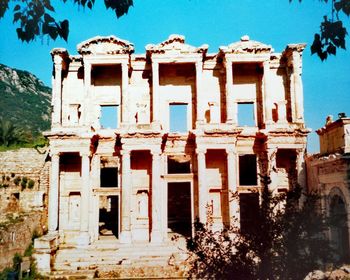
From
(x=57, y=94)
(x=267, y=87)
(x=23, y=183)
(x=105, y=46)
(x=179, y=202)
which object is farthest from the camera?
(x=179, y=202)

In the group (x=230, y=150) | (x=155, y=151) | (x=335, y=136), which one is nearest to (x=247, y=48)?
(x=230, y=150)

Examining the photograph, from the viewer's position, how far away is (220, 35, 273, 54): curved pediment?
821 inches

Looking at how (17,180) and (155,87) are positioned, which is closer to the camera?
(155,87)

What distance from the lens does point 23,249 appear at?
60.0 ft

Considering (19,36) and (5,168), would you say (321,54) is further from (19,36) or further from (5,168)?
(5,168)

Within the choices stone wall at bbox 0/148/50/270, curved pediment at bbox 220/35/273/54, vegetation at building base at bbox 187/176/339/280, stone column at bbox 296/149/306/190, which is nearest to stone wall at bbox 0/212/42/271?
stone wall at bbox 0/148/50/270

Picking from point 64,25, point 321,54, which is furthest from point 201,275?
point 64,25

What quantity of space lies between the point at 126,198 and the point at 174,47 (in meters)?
8.16

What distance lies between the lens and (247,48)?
20906 mm

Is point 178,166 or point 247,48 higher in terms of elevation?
point 247,48

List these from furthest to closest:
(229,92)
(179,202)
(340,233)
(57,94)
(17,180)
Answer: (179,202) → (17,180) → (57,94) → (229,92) → (340,233)

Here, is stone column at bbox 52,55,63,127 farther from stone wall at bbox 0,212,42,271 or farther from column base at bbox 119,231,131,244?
column base at bbox 119,231,131,244

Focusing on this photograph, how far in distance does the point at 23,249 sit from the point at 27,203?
257 inches

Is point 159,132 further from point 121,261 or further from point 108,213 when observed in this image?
point 108,213
